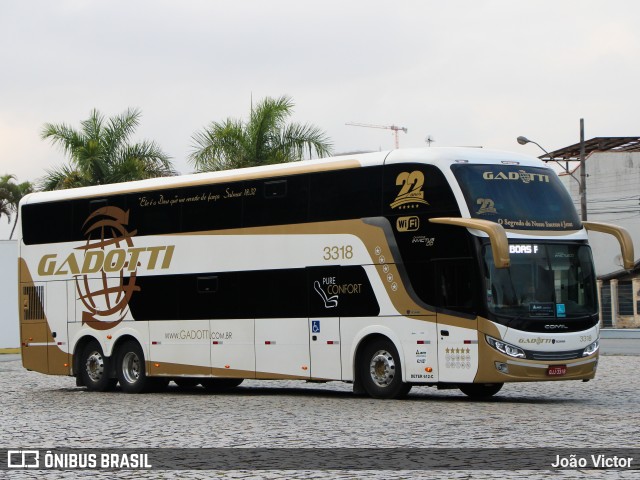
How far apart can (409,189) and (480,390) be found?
364cm

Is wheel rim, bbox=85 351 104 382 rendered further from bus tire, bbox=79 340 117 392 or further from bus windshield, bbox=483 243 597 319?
bus windshield, bbox=483 243 597 319

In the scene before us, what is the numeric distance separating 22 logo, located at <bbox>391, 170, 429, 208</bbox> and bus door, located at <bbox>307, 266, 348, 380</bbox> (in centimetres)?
180

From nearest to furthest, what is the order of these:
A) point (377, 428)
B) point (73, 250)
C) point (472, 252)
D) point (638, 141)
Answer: point (377, 428) → point (472, 252) → point (73, 250) → point (638, 141)

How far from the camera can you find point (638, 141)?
73.2 meters

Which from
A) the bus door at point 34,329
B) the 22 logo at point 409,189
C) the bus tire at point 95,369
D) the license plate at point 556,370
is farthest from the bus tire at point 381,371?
the bus door at point 34,329

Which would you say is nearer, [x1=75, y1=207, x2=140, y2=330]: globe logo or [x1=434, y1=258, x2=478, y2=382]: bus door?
[x1=434, y1=258, x2=478, y2=382]: bus door

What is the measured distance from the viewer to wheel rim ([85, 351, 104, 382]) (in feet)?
85.5

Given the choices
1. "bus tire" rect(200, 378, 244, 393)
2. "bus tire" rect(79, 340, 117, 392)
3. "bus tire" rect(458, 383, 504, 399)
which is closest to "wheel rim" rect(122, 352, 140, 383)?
"bus tire" rect(79, 340, 117, 392)

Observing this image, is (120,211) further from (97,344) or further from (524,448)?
(524,448)

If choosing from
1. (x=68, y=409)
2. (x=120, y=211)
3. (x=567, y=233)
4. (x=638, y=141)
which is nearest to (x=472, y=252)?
(x=567, y=233)

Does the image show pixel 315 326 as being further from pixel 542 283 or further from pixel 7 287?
pixel 7 287

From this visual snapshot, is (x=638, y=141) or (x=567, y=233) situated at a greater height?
(x=638, y=141)

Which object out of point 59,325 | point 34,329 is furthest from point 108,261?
point 34,329

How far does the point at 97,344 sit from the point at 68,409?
557cm
